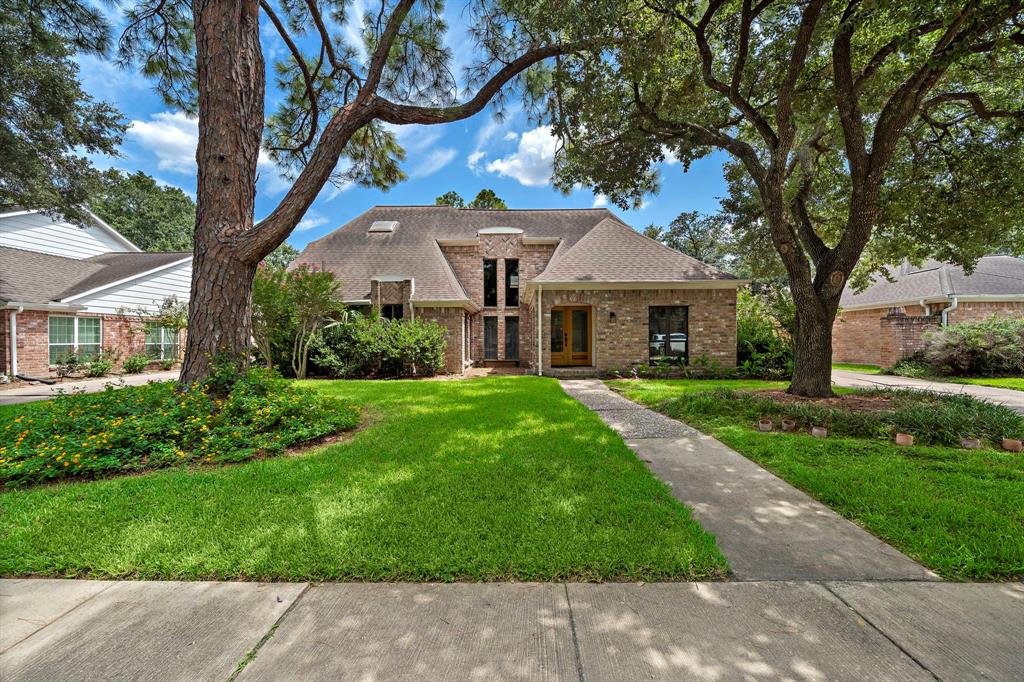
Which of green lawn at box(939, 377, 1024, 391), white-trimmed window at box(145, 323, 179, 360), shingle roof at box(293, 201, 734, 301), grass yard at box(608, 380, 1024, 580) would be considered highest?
shingle roof at box(293, 201, 734, 301)

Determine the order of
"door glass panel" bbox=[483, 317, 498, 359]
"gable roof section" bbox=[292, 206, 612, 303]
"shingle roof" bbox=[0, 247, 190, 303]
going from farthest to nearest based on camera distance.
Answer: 1. "door glass panel" bbox=[483, 317, 498, 359]
2. "gable roof section" bbox=[292, 206, 612, 303]
3. "shingle roof" bbox=[0, 247, 190, 303]

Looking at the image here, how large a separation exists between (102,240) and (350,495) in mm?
25812

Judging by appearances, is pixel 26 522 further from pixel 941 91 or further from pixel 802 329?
pixel 941 91

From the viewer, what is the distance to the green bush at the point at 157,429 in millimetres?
3838

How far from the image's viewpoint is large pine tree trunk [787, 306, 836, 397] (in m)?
7.59

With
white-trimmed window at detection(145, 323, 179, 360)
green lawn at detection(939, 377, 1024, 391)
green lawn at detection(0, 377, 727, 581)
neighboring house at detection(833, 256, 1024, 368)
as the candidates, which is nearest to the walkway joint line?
green lawn at detection(0, 377, 727, 581)

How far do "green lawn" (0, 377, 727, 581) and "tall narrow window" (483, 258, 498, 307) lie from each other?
13.7 metres

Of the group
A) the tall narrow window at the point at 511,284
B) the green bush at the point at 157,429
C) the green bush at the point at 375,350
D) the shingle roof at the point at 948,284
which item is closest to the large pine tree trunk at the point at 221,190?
the green bush at the point at 157,429

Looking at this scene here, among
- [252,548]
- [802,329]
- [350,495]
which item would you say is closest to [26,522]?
[252,548]

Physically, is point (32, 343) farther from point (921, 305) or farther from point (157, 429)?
point (921, 305)

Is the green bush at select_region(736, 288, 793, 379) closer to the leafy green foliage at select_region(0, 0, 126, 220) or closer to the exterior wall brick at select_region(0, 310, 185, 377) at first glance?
the leafy green foliage at select_region(0, 0, 126, 220)

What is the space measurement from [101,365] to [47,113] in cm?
815

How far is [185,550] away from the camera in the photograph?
2.51m

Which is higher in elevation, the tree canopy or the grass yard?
the tree canopy
